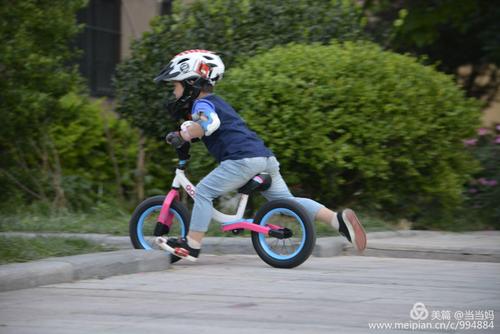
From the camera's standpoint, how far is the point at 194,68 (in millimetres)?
7539

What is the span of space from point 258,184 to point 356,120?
7.45 feet

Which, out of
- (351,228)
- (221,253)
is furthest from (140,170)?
(351,228)

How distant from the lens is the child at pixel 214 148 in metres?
7.40

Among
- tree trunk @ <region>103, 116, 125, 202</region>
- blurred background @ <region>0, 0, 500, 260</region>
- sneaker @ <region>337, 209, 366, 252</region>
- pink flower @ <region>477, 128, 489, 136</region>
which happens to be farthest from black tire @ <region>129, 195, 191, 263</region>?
pink flower @ <region>477, 128, 489, 136</region>

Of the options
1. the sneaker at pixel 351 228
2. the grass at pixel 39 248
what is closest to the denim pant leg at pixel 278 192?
the sneaker at pixel 351 228

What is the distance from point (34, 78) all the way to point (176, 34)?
1.76 m

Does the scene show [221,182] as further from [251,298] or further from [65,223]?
[65,223]

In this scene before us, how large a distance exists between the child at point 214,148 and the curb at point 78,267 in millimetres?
277

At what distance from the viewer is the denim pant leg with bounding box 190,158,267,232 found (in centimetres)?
740

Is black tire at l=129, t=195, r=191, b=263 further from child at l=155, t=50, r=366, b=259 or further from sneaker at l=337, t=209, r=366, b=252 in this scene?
sneaker at l=337, t=209, r=366, b=252

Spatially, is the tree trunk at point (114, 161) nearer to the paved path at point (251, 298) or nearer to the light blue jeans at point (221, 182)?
the paved path at point (251, 298)

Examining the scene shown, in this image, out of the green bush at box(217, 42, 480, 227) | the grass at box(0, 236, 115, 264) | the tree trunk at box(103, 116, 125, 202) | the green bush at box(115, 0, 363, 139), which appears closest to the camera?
the grass at box(0, 236, 115, 264)

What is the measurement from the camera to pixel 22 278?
638cm

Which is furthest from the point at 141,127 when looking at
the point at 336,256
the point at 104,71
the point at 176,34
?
the point at 104,71
